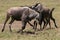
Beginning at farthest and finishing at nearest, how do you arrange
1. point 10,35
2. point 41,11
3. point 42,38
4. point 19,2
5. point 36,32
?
point 19,2 < point 41,11 < point 36,32 < point 10,35 < point 42,38

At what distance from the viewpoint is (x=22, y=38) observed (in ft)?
40.7

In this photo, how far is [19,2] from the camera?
30766 millimetres

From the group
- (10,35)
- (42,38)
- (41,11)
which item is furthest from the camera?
(41,11)

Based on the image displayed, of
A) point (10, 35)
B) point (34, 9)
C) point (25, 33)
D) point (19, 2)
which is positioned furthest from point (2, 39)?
point (19, 2)

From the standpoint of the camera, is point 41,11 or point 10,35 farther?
point 41,11

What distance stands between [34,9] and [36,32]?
4.16 ft

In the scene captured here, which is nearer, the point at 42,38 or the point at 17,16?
the point at 42,38

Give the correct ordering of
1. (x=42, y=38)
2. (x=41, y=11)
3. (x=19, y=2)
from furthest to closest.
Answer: (x=19, y=2) < (x=41, y=11) < (x=42, y=38)

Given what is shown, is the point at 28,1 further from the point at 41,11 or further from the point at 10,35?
the point at 10,35

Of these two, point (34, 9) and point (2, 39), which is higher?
point (34, 9)

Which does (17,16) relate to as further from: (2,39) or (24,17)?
(2,39)

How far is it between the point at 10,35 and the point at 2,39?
701mm

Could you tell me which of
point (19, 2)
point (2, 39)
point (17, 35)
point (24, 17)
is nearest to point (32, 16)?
point (24, 17)

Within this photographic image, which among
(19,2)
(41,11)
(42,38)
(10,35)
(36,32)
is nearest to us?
(42,38)
